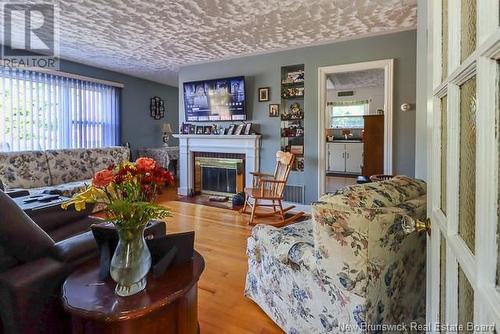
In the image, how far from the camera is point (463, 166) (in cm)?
62

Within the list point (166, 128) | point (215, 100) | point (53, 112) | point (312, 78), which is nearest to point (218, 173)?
point (215, 100)

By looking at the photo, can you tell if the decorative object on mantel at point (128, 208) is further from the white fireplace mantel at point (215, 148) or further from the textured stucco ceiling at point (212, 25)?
the white fireplace mantel at point (215, 148)

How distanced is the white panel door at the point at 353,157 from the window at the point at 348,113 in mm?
772

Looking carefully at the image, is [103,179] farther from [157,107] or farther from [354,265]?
[157,107]

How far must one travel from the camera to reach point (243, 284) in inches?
87.1

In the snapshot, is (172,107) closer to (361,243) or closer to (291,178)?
(291,178)

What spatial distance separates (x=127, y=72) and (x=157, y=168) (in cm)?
567

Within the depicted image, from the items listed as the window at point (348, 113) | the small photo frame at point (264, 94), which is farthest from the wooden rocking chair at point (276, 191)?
the window at point (348, 113)

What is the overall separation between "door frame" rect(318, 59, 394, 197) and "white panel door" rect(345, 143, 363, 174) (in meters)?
4.31

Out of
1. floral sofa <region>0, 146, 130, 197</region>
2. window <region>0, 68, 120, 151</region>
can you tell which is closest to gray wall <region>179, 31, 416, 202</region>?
window <region>0, 68, 120, 151</region>

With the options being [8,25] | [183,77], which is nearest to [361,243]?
[8,25]

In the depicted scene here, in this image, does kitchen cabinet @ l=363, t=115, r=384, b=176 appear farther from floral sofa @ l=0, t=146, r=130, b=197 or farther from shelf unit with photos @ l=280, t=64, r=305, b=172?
floral sofa @ l=0, t=146, r=130, b=197

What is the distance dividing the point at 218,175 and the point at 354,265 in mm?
4211

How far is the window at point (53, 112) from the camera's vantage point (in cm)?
447
